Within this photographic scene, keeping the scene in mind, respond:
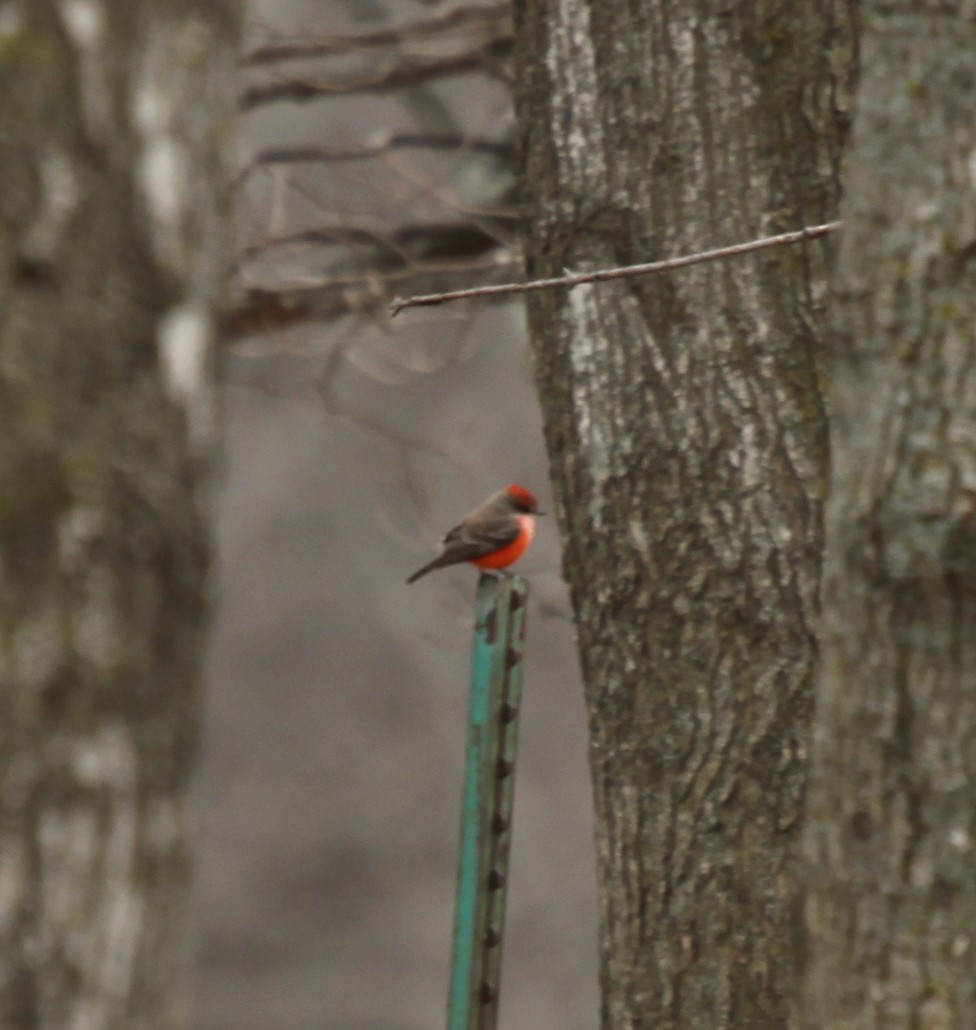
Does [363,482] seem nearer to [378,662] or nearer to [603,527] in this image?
[378,662]

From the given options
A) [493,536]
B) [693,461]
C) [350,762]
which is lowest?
[350,762]

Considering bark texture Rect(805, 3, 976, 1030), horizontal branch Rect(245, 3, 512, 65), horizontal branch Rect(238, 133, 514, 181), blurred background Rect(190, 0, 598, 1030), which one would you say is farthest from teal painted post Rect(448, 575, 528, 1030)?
blurred background Rect(190, 0, 598, 1030)

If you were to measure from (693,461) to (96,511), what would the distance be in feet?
4.23

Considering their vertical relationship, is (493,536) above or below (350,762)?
above

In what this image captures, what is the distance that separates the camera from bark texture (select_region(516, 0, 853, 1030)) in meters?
3.65

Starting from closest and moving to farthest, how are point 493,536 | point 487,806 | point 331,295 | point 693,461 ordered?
point 487,806, point 693,461, point 493,536, point 331,295

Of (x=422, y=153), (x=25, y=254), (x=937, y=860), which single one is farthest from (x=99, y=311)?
(x=422, y=153)

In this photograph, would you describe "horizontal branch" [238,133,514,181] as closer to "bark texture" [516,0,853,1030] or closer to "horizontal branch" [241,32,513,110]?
"horizontal branch" [241,32,513,110]

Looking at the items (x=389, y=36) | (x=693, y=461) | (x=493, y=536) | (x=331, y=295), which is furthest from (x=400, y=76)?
(x=693, y=461)

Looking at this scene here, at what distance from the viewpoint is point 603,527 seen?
151 inches

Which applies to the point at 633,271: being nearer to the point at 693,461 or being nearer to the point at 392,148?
the point at 693,461

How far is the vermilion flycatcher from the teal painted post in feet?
14.0

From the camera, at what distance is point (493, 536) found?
7734mm

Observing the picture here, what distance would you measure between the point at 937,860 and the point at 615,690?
1507mm
